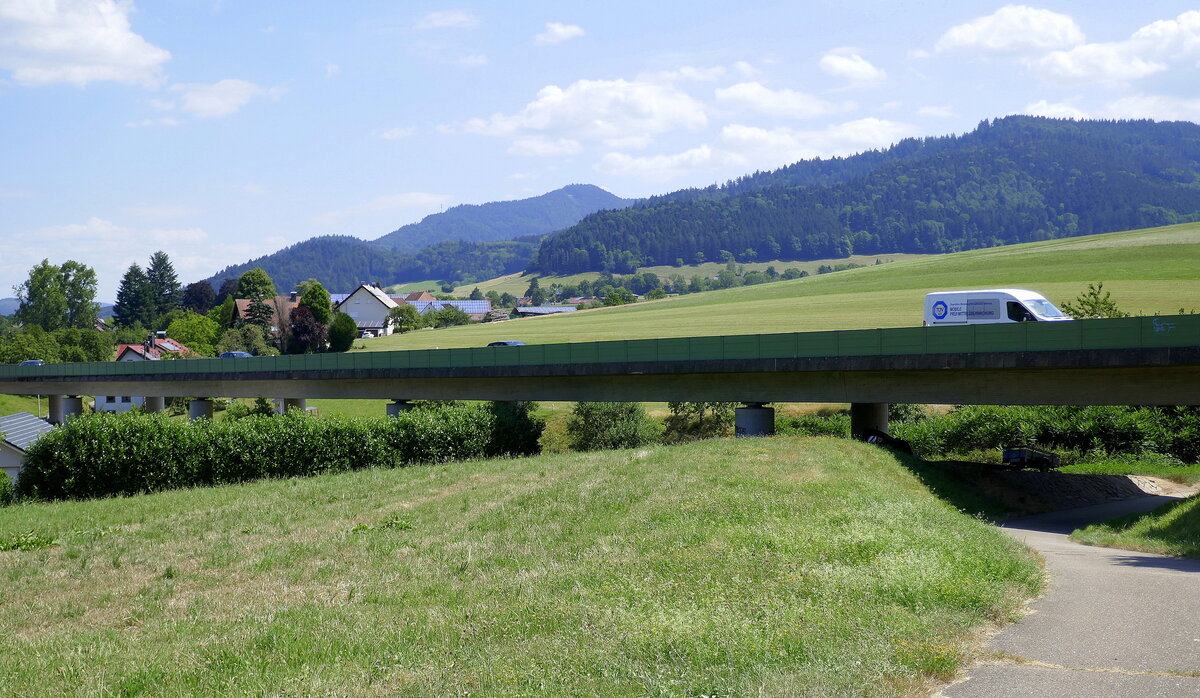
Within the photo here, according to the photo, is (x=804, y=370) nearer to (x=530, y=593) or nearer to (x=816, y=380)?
(x=816, y=380)

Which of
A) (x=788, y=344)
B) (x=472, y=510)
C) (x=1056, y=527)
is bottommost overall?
(x=1056, y=527)

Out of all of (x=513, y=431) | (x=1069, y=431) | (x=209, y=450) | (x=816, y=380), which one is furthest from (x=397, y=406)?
(x=1069, y=431)

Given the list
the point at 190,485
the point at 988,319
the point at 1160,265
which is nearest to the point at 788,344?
the point at 988,319

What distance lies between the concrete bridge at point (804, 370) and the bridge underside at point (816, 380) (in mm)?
56

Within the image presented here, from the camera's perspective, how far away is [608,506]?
1009 inches

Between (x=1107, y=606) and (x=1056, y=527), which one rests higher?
(x=1107, y=606)

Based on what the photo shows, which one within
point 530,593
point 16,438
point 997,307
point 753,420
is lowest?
point 16,438

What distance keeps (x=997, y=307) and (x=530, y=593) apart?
41147 millimetres

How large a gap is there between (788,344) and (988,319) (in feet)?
42.8

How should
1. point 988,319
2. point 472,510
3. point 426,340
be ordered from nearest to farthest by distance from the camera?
point 472,510 < point 988,319 < point 426,340

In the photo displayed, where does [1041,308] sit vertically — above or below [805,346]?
above

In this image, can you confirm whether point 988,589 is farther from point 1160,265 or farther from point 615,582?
point 1160,265

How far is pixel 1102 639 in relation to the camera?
12875 mm

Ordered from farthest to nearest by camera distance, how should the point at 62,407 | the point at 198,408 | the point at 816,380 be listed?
the point at 62,407 → the point at 198,408 → the point at 816,380
